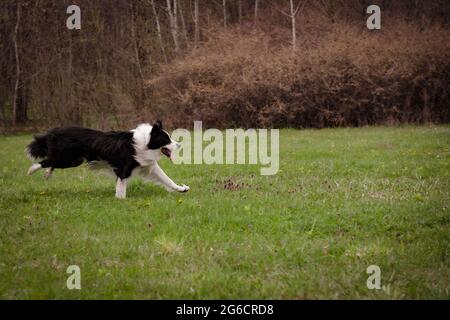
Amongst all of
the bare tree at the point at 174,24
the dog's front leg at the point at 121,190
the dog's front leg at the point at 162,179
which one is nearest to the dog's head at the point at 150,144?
the dog's front leg at the point at 162,179

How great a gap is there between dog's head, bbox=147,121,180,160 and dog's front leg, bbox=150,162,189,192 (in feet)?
1.10

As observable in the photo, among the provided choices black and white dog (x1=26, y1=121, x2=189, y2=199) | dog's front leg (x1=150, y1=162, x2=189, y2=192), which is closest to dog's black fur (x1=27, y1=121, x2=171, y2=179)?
black and white dog (x1=26, y1=121, x2=189, y2=199)

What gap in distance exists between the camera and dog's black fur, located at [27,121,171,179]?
8.88 metres

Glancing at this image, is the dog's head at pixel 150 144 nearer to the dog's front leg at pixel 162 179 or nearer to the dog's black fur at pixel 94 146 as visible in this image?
the dog's black fur at pixel 94 146

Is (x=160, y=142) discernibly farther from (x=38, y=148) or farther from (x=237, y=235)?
(x=237, y=235)

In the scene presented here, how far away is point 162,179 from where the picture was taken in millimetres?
9180

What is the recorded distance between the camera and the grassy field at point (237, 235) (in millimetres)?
4711

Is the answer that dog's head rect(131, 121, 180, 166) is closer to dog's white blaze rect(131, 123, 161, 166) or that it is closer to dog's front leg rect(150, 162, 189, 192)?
dog's white blaze rect(131, 123, 161, 166)

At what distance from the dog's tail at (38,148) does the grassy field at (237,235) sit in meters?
0.70

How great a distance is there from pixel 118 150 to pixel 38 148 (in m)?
1.81

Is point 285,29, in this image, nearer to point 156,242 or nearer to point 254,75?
point 254,75

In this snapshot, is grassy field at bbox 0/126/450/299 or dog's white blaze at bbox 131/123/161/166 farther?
dog's white blaze at bbox 131/123/161/166

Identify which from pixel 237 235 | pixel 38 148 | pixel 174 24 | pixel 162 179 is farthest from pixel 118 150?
pixel 174 24

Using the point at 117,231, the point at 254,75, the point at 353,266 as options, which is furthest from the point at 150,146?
the point at 254,75
